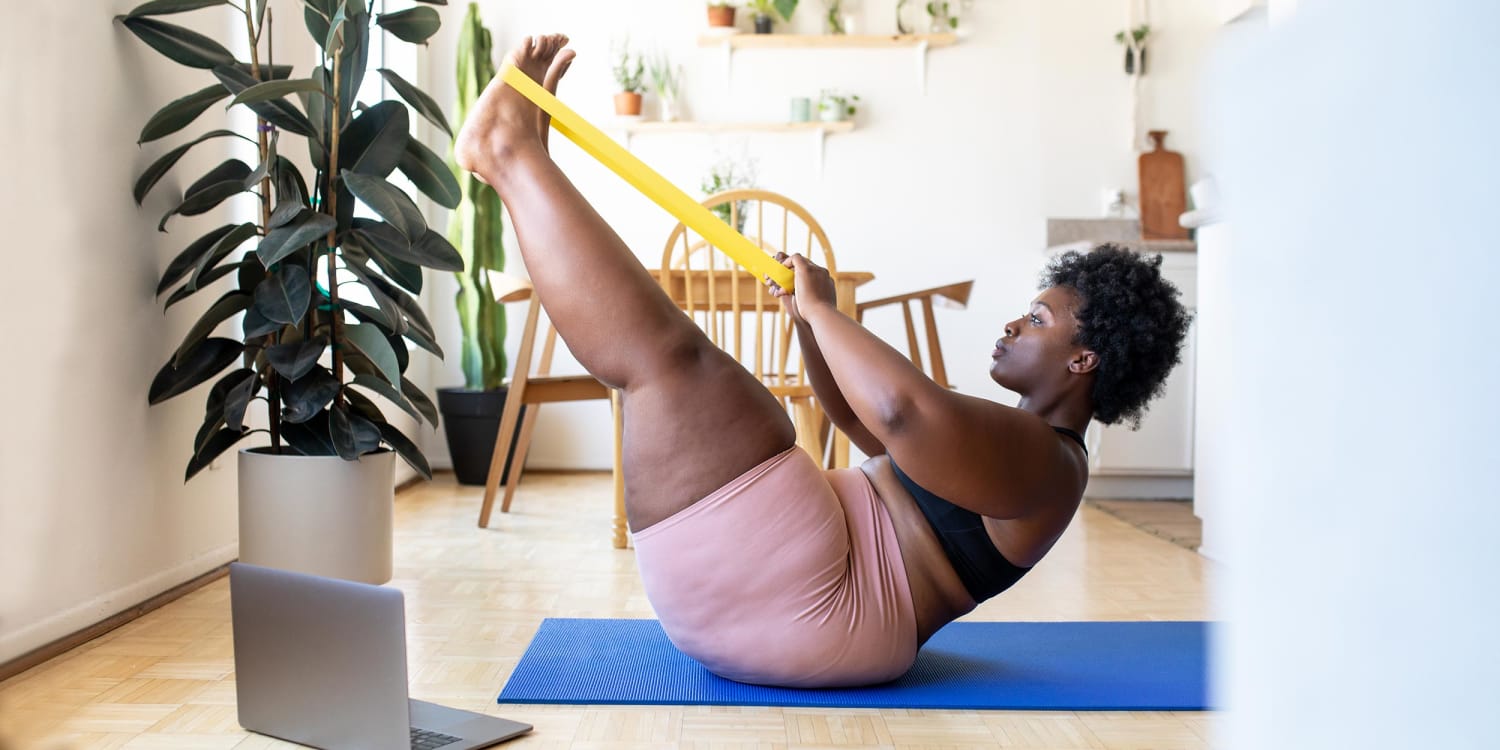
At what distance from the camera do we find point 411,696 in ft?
5.89

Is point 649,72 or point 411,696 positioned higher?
point 649,72

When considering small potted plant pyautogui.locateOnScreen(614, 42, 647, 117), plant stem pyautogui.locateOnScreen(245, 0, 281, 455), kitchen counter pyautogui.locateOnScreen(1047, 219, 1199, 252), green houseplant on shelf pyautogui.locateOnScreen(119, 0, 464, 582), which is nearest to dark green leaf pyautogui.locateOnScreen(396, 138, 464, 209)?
green houseplant on shelf pyautogui.locateOnScreen(119, 0, 464, 582)

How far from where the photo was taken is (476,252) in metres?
4.40

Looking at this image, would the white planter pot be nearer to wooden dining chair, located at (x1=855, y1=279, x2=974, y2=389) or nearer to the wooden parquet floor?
the wooden parquet floor

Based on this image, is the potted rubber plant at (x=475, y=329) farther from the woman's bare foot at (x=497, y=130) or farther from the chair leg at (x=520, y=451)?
the woman's bare foot at (x=497, y=130)

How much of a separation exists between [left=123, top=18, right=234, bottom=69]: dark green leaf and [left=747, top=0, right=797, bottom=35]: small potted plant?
277cm

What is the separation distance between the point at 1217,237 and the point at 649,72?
8.41ft

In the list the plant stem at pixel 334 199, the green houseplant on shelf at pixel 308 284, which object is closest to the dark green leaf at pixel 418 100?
the green houseplant on shelf at pixel 308 284

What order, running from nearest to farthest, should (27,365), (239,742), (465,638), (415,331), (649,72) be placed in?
(239,742) → (27,365) → (465,638) → (415,331) → (649,72)

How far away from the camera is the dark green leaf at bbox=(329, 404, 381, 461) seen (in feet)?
7.83

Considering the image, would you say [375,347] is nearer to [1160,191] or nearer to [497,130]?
[497,130]

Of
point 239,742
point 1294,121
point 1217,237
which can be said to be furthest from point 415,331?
point 1294,121

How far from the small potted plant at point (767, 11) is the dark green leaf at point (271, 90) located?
276 centimetres

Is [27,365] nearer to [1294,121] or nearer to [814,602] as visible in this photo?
[814,602]
